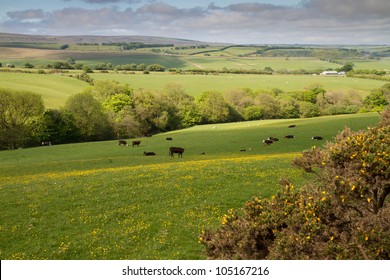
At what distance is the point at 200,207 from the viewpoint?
18.5 metres

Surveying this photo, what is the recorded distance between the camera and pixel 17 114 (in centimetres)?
7188

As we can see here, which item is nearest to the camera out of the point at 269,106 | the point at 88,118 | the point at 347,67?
the point at 88,118

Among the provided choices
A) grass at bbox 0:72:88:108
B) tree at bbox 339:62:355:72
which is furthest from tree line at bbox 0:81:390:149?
tree at bbox 339:62:355:72

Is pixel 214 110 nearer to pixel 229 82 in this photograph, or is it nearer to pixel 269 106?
pixel 269 106

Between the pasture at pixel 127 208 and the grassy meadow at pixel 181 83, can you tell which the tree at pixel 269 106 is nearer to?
the grassy meadow at pixel 181 83

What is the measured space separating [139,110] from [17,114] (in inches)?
1235

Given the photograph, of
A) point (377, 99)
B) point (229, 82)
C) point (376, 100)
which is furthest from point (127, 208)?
point (229, 82)

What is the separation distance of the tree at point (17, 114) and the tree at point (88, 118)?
7.48 m

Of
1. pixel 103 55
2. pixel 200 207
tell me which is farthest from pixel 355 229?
pixel 103 55

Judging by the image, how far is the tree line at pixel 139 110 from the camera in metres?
71.1

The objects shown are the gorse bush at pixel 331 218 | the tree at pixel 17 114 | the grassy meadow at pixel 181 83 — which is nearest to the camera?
the gorse bush at pixel 331 218

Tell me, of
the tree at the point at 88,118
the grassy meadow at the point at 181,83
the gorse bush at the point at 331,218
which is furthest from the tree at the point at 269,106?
the gorse bush at the point at 331,218

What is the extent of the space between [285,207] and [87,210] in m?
12.8

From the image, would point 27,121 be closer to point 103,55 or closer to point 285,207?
point 285,207
